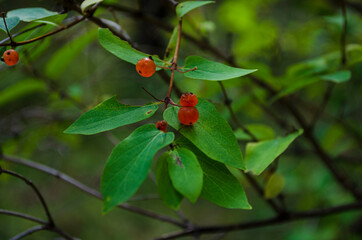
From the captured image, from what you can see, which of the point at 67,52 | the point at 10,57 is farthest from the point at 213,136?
the point at 67,52

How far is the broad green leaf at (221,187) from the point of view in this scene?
→ 1.46ft

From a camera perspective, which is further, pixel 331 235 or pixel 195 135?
pixel 331 235

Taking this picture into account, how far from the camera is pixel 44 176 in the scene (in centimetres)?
250

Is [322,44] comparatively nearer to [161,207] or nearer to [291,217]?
[291,217]

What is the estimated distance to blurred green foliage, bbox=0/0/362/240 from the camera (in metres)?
1.11

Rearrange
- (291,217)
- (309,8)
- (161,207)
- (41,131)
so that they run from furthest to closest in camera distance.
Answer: (161,207), (309,8), (41,131), (291,217)

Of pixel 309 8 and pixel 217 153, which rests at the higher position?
pixel 217 153

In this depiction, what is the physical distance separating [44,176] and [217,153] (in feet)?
7.95

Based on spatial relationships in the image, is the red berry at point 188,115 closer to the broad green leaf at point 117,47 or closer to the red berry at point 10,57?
the broad green leaf at point 117,47

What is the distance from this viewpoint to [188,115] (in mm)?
457

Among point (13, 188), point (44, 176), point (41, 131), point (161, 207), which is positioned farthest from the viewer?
point (161, 207)

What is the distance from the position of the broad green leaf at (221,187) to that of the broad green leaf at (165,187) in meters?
0.04

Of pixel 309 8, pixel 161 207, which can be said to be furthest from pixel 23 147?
pixel 309 8

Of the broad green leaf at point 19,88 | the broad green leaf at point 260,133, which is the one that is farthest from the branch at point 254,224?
the broad green leaf at point 19,88
